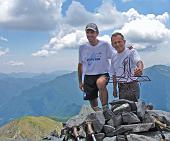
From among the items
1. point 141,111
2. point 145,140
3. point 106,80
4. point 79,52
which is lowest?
point 145,140

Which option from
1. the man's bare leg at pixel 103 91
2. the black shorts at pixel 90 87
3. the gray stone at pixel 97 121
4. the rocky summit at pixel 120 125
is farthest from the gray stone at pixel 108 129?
the black shorts at pixel 90 87

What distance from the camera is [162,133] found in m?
11.3

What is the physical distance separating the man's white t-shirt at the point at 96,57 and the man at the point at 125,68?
578 mm

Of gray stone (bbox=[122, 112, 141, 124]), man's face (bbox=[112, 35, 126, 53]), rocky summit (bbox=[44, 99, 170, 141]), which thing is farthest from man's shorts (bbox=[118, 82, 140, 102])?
man's face (bbox=[112, 35, 126, 53])

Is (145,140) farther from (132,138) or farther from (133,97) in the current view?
(133,97)

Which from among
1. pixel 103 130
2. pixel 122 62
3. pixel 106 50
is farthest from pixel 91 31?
pixel 103 130

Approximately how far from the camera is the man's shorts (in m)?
12.3

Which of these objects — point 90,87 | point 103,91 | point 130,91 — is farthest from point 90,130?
point 90,87

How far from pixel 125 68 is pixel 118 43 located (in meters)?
0.93

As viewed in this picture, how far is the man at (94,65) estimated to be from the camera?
13.0 meters

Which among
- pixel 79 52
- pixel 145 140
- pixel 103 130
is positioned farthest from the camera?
pixel 79 52

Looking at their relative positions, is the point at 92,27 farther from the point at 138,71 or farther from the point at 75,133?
the point at 75,133

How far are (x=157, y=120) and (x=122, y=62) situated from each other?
2372 millimetres

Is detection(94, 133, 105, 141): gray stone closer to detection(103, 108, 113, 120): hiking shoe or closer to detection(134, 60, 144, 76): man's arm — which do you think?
detection(103, 108, 113, 120): hiking shoe
